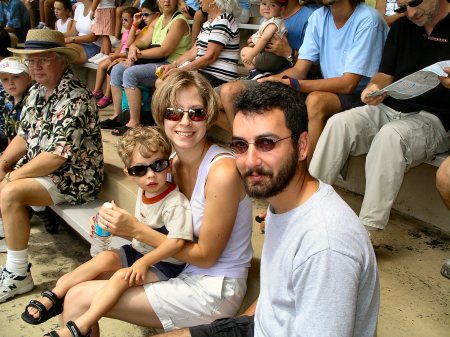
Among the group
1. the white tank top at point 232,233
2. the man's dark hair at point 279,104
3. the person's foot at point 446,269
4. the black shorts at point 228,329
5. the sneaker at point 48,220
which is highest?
the man's dark hair at point 279,104

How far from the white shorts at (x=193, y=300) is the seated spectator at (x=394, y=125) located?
0.83m

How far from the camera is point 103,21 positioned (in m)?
6.30

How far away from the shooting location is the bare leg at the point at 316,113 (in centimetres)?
268

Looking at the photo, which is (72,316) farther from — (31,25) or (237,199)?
(31,25)

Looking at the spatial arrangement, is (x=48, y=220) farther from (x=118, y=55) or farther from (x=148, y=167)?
(x=118, y=55)

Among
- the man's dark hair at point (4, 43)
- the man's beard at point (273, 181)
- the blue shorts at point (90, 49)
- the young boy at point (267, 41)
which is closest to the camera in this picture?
the man's beard at point (273, 181)

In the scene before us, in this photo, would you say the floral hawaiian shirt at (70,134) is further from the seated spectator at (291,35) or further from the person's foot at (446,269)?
the person's foot at (446,269)

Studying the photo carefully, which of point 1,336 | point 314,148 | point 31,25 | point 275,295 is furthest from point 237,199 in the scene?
point 31,25

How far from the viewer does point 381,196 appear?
7.60ft

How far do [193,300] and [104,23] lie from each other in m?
5.21

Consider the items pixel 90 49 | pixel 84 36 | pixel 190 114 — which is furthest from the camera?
pixel 90 49

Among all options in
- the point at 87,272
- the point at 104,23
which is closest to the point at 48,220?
the point at 87,272

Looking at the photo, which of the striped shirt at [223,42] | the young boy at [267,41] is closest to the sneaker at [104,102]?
the striped shirt at [223,42]

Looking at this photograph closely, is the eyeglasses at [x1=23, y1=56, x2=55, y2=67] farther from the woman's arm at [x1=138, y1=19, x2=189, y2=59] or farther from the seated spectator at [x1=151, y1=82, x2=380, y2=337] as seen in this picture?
the seated spectator at [x1=151, y1=82, x2=380, y2=337]
